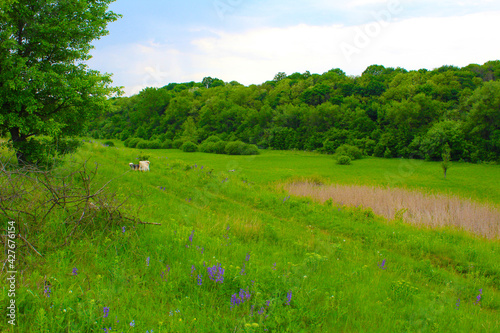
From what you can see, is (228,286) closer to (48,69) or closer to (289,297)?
(289,297)

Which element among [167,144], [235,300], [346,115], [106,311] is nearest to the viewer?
[106,311]

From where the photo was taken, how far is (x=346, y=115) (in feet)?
222

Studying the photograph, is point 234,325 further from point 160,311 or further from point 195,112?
point 195,112

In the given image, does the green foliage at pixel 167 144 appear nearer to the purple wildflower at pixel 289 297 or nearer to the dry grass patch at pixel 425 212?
the dry grass patch at pixel 425 212

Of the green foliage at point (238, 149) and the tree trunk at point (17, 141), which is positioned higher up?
the tree trunk at point (17, 141)

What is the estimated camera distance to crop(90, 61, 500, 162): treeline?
49719 mm

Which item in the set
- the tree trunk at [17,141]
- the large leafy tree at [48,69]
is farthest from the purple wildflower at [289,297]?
the tree trunk at [17,141]

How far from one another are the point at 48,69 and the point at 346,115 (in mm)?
64334

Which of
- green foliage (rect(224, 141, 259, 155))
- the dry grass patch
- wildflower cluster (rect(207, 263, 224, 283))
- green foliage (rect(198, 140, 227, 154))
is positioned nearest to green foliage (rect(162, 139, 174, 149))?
green foliage (rect(198, 140, 227, 154))

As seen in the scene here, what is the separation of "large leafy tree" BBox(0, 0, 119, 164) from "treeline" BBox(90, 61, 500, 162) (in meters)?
51.5

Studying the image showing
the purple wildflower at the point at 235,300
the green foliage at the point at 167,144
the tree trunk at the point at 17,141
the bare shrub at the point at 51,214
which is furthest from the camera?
the green foliage at the point at 167,144

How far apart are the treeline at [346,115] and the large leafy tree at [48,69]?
51457 mm

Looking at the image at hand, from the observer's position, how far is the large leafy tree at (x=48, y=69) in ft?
31.7

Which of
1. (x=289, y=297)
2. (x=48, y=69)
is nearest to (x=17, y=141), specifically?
(x=48, y=69)
